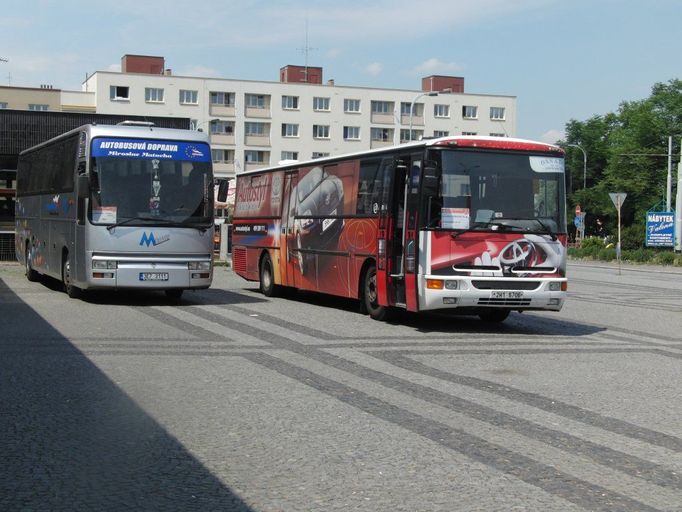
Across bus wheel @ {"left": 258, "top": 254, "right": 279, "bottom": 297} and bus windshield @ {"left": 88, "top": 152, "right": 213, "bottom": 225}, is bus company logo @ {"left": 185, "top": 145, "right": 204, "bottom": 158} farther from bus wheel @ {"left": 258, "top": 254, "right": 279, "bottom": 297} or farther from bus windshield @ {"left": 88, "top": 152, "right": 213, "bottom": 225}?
bus wheel @ {"left": 258, "top": 254, "right": 279, "bottom": 297}

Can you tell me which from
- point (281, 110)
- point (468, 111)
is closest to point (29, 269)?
point (281, 110)

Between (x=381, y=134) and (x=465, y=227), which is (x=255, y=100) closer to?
(x=381, y=134)

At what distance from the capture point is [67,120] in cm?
3588

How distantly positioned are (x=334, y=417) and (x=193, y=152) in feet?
40.1

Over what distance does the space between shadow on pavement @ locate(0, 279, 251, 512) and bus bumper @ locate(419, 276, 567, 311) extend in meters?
5.73

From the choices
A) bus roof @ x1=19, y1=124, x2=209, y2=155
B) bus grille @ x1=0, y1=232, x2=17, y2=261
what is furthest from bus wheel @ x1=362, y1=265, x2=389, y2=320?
bus grille @ x1=0, y1=232, x2=17, y2=261

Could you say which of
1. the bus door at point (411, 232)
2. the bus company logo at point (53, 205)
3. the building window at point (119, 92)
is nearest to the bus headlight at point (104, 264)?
the bus company logo at point (53, 205)

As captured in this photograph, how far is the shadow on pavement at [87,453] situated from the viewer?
18.3 ft

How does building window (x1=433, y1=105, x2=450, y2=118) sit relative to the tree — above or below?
above

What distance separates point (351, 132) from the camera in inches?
4235

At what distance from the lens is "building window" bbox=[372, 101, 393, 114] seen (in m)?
108

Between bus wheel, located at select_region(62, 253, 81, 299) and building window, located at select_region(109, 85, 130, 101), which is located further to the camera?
building window, located at select_region(109, 85, 130, 101)

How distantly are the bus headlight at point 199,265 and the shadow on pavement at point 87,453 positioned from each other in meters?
8.70

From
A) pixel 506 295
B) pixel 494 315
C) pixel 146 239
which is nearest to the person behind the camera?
pixel 506 295
